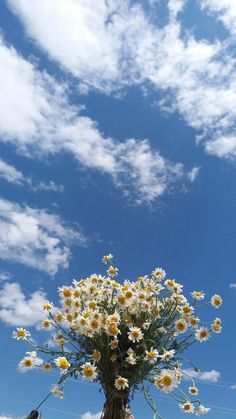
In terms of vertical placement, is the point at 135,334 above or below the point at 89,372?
above

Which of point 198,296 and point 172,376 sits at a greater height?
point 198,296

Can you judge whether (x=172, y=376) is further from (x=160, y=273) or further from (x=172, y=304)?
(x=160, y=273)

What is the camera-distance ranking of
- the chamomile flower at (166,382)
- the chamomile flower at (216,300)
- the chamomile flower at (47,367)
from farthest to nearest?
the chamomile flower at (216,300)
the chamomile flower at (47,367)
the chamomile flower at (166,382)

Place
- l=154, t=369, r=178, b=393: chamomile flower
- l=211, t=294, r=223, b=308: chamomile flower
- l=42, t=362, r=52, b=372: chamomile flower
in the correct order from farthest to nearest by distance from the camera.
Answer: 1. l=211, t=294, r=223, b=308: chamomile flower
2. l=42, t=362, r=52, b=372: chamomile flower
3. l=154, t=369, r=178, b=393: chamomile flower

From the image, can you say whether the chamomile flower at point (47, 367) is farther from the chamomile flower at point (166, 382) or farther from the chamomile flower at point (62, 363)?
the chamomile flower at point (166, 382)

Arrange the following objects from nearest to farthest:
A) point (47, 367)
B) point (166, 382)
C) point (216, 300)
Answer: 1. point (166, 382)
2. point (47, 367)
3. point (216, 300)

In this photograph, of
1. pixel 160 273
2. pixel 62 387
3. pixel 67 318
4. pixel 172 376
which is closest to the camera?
pixel 172 376

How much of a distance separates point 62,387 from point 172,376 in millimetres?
531

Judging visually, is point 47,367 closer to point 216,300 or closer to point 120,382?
point 120,382

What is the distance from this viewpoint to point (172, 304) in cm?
248

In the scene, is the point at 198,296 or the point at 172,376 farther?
the point at 198,296

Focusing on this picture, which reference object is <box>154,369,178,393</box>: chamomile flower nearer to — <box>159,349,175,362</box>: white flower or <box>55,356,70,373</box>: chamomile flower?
<box>159,349,175,362</box>: white flower

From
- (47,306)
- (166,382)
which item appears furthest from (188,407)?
(47,306)

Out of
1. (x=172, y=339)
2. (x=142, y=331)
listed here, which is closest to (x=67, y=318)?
(x=142, y=331)
